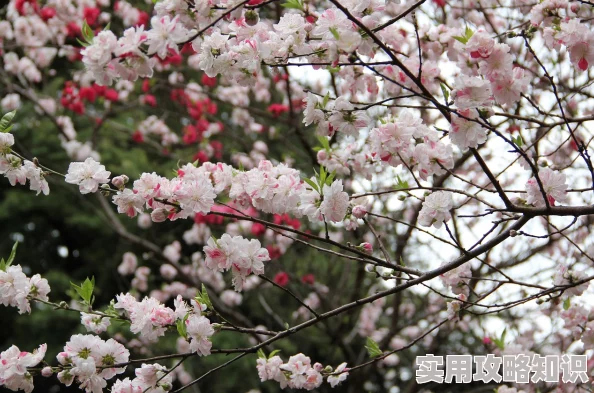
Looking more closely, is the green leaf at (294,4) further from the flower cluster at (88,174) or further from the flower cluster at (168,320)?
the flower cluster at (168,320)

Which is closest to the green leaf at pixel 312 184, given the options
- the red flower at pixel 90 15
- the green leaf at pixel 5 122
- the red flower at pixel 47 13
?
the green leaf at pixel 5 122

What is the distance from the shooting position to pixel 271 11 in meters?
4.44

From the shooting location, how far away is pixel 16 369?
1.77 meters

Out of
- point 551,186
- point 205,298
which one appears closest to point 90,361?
point 205,298

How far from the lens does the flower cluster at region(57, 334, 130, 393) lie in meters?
1.71

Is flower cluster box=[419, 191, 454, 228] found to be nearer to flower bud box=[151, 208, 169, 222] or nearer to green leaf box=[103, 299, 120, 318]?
flower bud box=[151, 208, 169, 222]

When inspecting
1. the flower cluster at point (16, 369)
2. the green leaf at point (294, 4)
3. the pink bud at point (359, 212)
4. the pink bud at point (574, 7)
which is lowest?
the flower cluster at point (16, 369)

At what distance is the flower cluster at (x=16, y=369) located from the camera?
1769mm

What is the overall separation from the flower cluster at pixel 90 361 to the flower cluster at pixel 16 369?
0.11 m

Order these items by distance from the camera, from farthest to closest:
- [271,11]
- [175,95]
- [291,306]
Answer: [291,306]
[175,95]
[271,11]

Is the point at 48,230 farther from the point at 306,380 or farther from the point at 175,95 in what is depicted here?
the point at 306,380

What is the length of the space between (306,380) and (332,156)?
0.87 meters

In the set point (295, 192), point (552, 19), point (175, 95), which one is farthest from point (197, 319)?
point (175, 95)

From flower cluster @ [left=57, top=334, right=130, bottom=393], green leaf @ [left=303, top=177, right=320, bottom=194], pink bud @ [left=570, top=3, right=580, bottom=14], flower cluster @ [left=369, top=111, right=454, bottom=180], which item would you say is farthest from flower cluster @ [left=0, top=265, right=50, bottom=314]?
pink bud @ [left=570, top=3, right=580, bottom=14]
